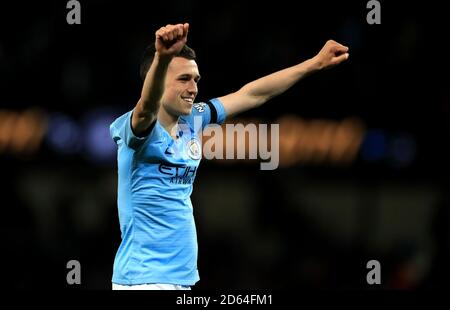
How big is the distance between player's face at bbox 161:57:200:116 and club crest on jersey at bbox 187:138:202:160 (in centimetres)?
21

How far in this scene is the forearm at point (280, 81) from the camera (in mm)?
5965

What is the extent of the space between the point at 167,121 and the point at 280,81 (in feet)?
3.37

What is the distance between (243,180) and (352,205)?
1408 mm

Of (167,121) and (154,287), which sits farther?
(167,121)

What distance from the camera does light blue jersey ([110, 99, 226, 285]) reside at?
5219 millimetres

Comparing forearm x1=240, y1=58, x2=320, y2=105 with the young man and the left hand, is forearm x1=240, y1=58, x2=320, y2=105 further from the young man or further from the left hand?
the young man

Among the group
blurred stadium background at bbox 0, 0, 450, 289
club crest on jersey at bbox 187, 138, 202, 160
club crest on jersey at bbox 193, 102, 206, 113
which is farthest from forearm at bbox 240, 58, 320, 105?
blurred stadium background at bbox 0, 0, 450, 289

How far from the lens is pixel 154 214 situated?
525cm

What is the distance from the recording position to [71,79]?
1066cm

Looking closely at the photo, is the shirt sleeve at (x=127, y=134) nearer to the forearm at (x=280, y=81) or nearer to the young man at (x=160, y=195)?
the young man at (x=160, y=195)

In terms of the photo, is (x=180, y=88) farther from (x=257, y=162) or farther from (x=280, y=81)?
(x=257, y=162)

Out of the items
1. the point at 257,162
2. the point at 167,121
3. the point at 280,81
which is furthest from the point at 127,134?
the point at 257,162
